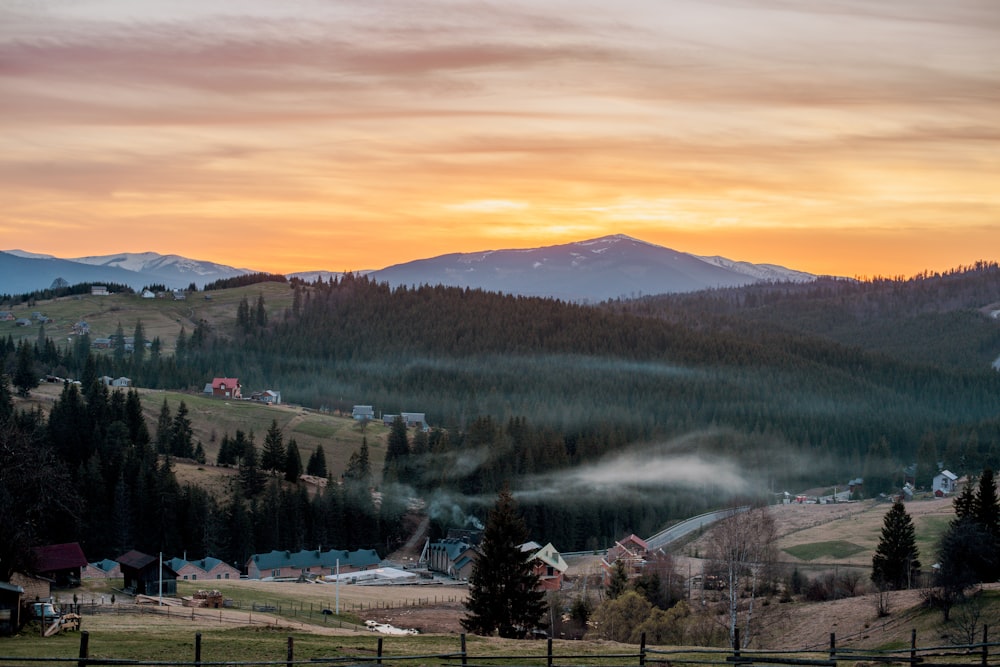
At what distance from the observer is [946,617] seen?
5409cm

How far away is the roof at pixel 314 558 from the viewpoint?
109m

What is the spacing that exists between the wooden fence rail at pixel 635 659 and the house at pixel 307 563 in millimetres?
70769

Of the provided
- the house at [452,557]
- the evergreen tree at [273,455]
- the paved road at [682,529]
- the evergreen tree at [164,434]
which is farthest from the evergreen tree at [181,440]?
the paved road at [682,529]

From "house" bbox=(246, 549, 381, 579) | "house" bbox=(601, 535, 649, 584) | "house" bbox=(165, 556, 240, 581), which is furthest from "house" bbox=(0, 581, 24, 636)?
"house" bbox=(246, 549, 381, 579)

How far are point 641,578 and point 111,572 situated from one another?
43.9 metres

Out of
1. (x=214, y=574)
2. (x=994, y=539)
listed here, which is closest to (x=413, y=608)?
(x=214, y=574)

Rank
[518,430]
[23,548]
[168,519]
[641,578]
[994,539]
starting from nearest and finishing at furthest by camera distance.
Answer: [23,548] < [994,539] < [641,578] < [168,519] < [518,430]

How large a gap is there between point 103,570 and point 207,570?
1182 cm

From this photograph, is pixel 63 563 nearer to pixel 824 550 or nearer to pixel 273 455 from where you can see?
pixel 273 455

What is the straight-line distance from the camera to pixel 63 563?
68500 mm

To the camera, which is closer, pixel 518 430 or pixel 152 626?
pixel 152 626

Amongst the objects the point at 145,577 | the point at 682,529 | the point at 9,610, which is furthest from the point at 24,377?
the point at 9,610

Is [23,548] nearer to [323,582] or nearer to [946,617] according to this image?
[946,617]

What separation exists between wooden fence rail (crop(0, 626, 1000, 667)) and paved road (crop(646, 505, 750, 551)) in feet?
279
